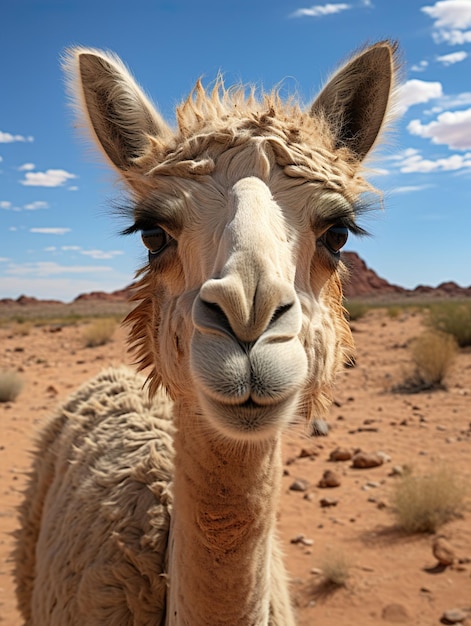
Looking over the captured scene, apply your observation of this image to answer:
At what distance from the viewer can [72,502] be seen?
174 inches

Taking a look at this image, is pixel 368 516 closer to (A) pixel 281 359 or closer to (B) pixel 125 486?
(B) pixel 125 486

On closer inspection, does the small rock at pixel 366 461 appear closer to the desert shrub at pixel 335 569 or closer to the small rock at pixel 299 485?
the small rock at pixel 299 485

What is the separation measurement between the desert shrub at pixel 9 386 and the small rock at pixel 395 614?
12.0 meters

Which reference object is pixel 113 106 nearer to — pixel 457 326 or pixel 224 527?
pixel 224 527

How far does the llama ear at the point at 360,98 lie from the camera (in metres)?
3.15

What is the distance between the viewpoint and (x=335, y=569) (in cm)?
620

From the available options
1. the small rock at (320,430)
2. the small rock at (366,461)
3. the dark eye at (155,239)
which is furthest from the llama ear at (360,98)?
the small rock at (320,430)

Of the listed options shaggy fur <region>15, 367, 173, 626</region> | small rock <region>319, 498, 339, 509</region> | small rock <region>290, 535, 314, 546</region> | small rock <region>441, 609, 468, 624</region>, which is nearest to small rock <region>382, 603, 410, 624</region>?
small rock <region>441, 609, 468, 624</region>

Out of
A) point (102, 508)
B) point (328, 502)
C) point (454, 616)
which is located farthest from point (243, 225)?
point (328, 502)

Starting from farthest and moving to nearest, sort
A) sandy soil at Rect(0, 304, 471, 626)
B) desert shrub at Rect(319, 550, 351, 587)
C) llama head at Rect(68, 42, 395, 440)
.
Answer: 1. desert shrub at Rect(319, 550, 351, 587)
2. sandy soil at Rect(0, 304, 471, 626)
3. llama head at Rect(68, 42, 395, 440)

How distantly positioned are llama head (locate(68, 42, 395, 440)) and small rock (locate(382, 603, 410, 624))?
12.4 ft

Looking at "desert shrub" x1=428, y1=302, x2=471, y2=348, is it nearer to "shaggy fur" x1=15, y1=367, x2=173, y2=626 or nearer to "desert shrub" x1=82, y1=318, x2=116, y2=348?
"desert shrub" x1=82, y1=318, x2=116, y2=348

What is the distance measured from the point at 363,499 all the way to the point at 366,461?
1.30 m

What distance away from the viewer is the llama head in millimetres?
1943
